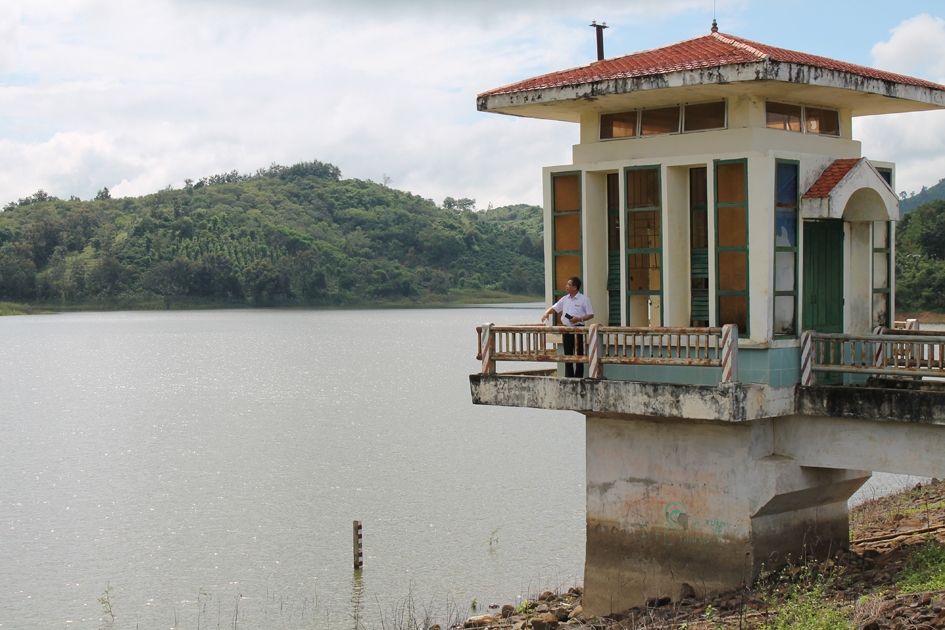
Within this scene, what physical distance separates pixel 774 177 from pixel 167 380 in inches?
1934

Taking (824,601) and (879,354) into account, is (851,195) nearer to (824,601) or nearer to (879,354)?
(879,354)

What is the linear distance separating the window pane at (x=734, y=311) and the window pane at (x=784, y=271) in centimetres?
40

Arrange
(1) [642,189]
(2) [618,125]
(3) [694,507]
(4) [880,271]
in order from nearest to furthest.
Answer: (3) [694,507]
(1) [642,189]
(2) [618,125]
(4) [880,271]

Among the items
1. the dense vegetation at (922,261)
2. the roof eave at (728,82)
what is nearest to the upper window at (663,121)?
the roof eave at (728,82)

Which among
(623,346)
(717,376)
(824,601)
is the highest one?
(623,346)

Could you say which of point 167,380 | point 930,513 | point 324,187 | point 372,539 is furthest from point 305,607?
point 324,187

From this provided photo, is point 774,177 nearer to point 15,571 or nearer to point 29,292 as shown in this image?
point 15,571

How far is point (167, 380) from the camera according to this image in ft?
190

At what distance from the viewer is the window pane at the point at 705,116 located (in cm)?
1313

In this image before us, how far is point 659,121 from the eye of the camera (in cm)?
1368

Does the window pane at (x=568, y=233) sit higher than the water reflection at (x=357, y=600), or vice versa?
the window pane at (x=568, y=233)

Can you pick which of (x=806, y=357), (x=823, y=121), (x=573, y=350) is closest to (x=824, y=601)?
(x=806, y=357)

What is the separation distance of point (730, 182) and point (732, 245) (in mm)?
683

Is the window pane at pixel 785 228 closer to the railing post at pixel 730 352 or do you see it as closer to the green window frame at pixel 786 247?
the green window frame at pixel 786 247
